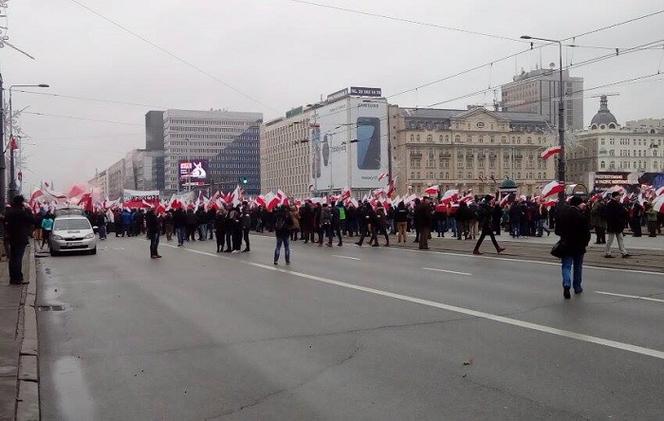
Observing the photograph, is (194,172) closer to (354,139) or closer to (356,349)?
(354,139)

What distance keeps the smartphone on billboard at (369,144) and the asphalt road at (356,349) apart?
9604cm

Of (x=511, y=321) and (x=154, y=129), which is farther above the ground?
(x=154, y=129)

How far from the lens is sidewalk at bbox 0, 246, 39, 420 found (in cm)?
587

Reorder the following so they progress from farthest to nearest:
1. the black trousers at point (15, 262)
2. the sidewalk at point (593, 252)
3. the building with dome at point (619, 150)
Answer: the building with dome at point (619, 150) → the sidewalk at point (593, 252) → the black trousers at point (15, 262)

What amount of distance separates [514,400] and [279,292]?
759 centimetres

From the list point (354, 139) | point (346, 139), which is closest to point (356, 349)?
point (354, 139)

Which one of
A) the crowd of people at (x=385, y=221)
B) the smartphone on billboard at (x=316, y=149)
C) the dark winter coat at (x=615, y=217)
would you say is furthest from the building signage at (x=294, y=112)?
the dark winter coat at (x=615, y=217)

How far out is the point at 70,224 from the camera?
25.5 metres

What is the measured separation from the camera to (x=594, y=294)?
1185cm

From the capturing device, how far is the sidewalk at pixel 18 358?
19.2 feet

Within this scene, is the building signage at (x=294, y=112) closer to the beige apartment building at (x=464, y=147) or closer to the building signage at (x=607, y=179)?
the beige apartment building at (x=464, y=147)

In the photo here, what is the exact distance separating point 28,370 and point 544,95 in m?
83.4

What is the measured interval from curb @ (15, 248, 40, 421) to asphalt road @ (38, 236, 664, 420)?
0.44 ft

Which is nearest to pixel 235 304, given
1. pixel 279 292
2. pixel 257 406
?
pixel 279 292
